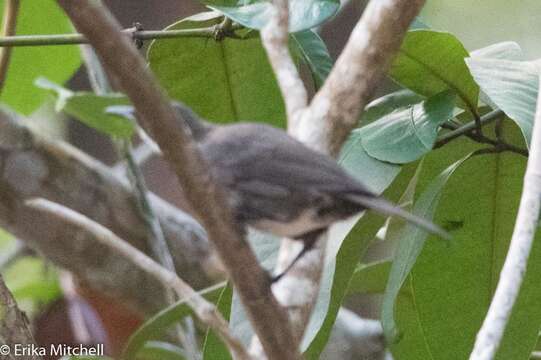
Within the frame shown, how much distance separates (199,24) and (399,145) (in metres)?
0.48

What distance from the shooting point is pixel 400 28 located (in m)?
1.46

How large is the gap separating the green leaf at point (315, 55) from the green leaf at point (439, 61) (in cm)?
15

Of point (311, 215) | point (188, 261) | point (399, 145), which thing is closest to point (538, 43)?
point (188, 261)

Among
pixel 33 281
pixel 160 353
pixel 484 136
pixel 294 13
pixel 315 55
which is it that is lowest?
pixel 33 281

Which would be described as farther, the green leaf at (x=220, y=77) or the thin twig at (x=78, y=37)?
the green leaf at (x=220, y=77)

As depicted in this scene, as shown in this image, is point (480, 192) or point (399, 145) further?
point (480, 192)

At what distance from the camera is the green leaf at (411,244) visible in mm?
1482

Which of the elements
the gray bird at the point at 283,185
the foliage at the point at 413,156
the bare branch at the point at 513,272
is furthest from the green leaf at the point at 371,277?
the bare branch at the point at 513,272

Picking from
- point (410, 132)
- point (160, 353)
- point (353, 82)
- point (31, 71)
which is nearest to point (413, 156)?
point (410, 132)

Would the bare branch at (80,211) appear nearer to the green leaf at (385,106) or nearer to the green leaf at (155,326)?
the green leaf at (155,326)

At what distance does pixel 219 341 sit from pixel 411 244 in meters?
0.39

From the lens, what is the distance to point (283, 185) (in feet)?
4.12

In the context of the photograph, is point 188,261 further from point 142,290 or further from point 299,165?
point 299,165

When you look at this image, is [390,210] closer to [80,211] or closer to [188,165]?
[188,165]
